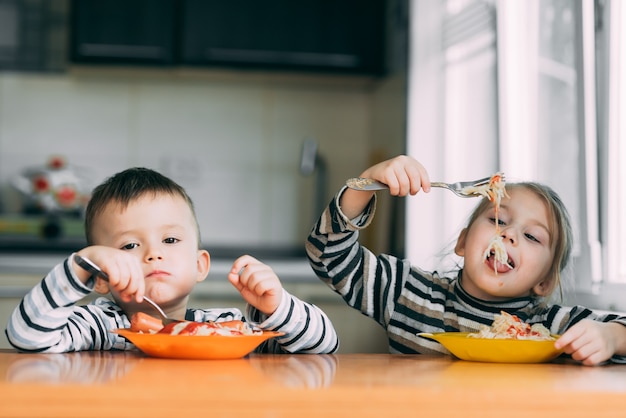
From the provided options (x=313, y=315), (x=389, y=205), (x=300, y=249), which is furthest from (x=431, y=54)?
(x=313, y=315)

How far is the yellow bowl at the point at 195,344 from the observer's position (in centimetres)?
99

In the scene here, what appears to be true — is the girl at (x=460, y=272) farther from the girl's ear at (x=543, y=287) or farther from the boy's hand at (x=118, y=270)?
the boy's hand at (x=118, y=270)

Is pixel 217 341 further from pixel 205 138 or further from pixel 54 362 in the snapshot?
pixel 205 138

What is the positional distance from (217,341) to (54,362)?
0.62 ft

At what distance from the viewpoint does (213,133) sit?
3.56 meters

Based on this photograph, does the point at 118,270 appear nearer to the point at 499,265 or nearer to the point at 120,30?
the point at 499,265

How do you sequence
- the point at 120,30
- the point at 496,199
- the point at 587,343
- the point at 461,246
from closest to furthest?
the point at 587,343, the point at 496,199, the point at 461,246, the point at 120,30

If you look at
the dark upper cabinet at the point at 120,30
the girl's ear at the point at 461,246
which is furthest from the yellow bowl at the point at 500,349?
the dark upper cabinet at the point at 120,30

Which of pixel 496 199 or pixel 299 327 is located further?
pixel 496 199

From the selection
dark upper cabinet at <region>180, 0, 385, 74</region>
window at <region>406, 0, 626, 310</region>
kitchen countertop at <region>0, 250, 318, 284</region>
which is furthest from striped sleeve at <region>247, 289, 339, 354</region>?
dark upper cabinet at <region>180, 0, 385, 74</region>

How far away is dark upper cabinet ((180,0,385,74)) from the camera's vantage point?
3.18 metres

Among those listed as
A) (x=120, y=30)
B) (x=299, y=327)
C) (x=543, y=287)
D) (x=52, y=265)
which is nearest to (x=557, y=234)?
(x=543, y=287)

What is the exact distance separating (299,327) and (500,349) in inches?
11.5

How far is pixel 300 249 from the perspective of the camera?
11.5 ft
